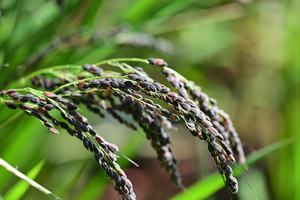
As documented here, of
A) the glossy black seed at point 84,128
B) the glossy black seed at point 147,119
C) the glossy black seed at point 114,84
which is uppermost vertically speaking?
the glossy black seed at point 114,84

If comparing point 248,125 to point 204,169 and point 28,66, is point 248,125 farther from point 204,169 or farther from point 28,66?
point 28,66

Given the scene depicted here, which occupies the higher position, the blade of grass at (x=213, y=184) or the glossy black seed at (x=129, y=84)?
the glossy black seed at (x=129, y=84)

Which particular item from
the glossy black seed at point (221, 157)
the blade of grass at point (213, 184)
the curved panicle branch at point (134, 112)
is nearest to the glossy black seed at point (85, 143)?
the curved panicle branch at point (134, 112)

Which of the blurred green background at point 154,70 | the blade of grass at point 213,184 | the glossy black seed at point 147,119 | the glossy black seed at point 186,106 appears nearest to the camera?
the glossy black seed at point 186,106

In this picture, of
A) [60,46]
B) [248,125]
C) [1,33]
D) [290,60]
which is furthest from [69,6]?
[248,125]

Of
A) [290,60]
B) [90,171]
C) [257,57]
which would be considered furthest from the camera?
[257,57]

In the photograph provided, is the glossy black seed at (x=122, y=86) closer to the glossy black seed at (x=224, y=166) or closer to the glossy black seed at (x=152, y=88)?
the glossy black seed at (x=152, y=88)

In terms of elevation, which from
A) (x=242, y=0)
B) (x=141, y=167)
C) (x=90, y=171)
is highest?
(x=242, y=0)

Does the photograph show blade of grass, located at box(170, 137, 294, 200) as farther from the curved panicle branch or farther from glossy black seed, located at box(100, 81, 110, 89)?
glossy black seed, located at box(100, 81, 110, 89)
